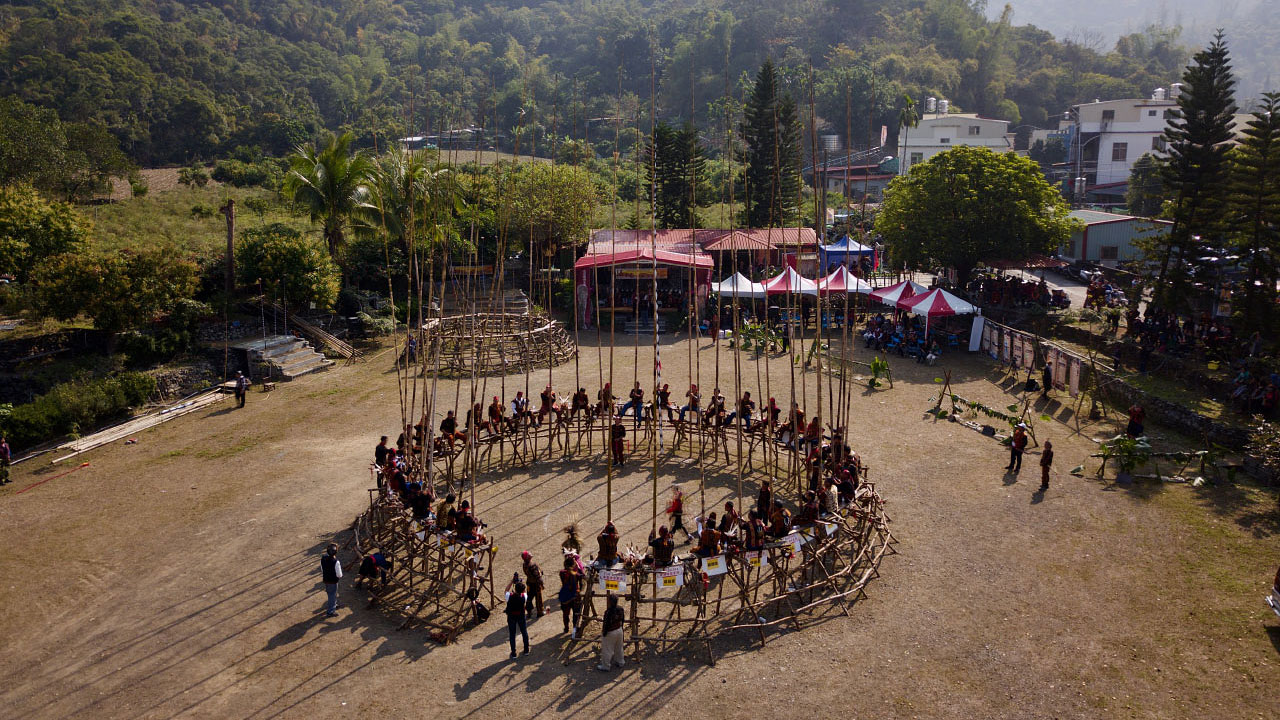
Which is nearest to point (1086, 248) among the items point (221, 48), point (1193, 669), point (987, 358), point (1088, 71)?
point (987, 358)

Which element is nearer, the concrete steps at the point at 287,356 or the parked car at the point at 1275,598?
the parked car at the point at 1275,598

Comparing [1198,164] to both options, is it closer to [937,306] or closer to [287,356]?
[937,306]

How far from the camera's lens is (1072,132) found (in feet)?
220

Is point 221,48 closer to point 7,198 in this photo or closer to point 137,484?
point 7,198

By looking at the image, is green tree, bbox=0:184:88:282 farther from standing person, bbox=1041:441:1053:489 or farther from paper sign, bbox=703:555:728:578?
standing person, bbox=1041:441:1053:489

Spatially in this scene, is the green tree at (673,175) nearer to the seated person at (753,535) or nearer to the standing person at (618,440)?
the standing person at (618,440)

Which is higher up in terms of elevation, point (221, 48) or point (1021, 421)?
point (221, 48)

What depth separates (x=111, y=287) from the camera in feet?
64.9

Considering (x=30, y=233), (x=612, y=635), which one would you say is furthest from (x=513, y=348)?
(x=612, y=635)

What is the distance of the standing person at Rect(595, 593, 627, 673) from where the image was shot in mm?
9227

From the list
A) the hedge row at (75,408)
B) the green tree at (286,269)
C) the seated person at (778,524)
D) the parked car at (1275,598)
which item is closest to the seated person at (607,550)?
the seated person at (778,524)

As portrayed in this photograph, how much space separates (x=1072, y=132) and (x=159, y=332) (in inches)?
2732

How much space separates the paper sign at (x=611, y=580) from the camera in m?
9.69

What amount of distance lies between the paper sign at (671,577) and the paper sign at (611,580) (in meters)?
0.46
